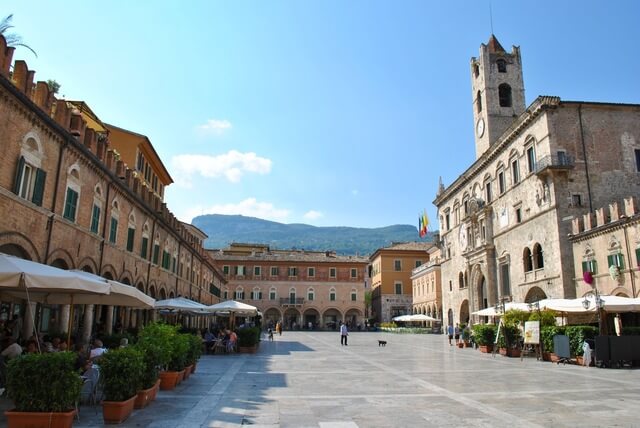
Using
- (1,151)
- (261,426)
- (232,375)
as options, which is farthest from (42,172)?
(261,426)

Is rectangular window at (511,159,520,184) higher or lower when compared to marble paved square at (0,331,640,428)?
higher

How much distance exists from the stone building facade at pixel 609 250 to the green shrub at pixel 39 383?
23830 mm

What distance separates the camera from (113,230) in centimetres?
1995

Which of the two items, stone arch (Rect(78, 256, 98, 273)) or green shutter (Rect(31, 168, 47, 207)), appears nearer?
Answer: green shutter (Rect(31, 168, 47, 207))

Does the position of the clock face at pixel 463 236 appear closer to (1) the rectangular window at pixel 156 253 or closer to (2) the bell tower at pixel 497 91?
(2) the bell tower at pixel 497 91

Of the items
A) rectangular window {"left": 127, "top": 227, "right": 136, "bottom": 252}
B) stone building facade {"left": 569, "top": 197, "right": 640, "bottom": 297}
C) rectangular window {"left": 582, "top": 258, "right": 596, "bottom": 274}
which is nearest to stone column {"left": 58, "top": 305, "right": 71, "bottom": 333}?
rectangular window {"left": 127, "top": 227, "right": 136, "bottom": 252}

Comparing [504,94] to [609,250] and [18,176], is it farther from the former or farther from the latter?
[18,176]

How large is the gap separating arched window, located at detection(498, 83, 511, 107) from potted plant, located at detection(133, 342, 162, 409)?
138ft

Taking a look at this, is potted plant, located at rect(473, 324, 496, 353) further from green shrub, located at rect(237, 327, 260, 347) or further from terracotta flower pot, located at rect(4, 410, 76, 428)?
terracotta flower pot, located at rect(4, 410, 76, 428)

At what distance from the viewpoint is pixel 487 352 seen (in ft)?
83.9

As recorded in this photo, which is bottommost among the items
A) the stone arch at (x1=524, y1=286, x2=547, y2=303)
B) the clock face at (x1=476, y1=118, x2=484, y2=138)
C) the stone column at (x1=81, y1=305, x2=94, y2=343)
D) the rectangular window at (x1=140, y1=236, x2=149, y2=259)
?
the stone column at (x1=81, y1=305, x2=94, y2=343)

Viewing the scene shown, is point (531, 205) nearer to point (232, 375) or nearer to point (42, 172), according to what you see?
point (232, 375)

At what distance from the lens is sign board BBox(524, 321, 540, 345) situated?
2075 cm

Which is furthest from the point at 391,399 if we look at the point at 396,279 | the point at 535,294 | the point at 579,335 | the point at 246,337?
the point at 396,279
